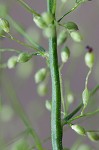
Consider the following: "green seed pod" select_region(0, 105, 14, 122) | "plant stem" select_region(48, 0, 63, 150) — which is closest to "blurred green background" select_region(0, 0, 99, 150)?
"green seed pod" select_region(0, 105, 14, 122)

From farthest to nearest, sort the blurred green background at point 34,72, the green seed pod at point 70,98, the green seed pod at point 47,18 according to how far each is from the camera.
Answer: the blurred green background at point 34,72, the green seed pod at point 70,98, the green seed pod at point 47,18

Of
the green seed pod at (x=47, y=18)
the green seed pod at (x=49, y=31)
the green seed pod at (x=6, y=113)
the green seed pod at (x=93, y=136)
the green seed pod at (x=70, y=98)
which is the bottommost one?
the green seed pod at (x=93, y=136)

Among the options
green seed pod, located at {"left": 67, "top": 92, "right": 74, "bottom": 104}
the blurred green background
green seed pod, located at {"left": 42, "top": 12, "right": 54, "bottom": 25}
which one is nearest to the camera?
green seed pod, located at {"left": 42, "top": 12, "right": 54, "bottom": 25}

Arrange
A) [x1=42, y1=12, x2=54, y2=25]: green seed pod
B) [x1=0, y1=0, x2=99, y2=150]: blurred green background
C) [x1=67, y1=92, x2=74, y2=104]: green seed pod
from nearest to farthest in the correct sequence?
[x1=42, y1=12, x2=54, y2=25]: green seed pod < [x1=67, y1=92, x2=74, y2=104]: green seed pod < [x1=0, y1=0, x2=99, y2=150]: blurred green background

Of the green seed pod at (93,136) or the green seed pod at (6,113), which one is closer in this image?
the green seed pod at (93,136)

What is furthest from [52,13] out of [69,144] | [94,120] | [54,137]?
[69,144]

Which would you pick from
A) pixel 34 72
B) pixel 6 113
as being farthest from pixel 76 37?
pixel 34 72

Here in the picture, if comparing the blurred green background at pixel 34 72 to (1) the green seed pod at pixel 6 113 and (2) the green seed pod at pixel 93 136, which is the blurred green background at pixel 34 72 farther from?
(2) the green seed pod at pixel 93 136

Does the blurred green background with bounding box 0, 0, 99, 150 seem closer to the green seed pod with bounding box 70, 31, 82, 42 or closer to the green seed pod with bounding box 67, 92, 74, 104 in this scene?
the green seed pod with bounding box 67, 92, 74, 104

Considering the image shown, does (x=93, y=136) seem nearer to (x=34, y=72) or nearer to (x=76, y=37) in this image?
(x=76, y=37)

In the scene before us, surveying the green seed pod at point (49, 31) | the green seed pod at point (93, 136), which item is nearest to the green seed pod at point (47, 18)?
the green seed pod at point (49, 31)

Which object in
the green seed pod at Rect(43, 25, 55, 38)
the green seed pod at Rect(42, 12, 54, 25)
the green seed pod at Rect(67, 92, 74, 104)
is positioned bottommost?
the green seed pod at Rect(67, 92, 74, 104)

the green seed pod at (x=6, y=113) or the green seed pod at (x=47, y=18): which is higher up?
the green seed pod at (x=47, y=18)
